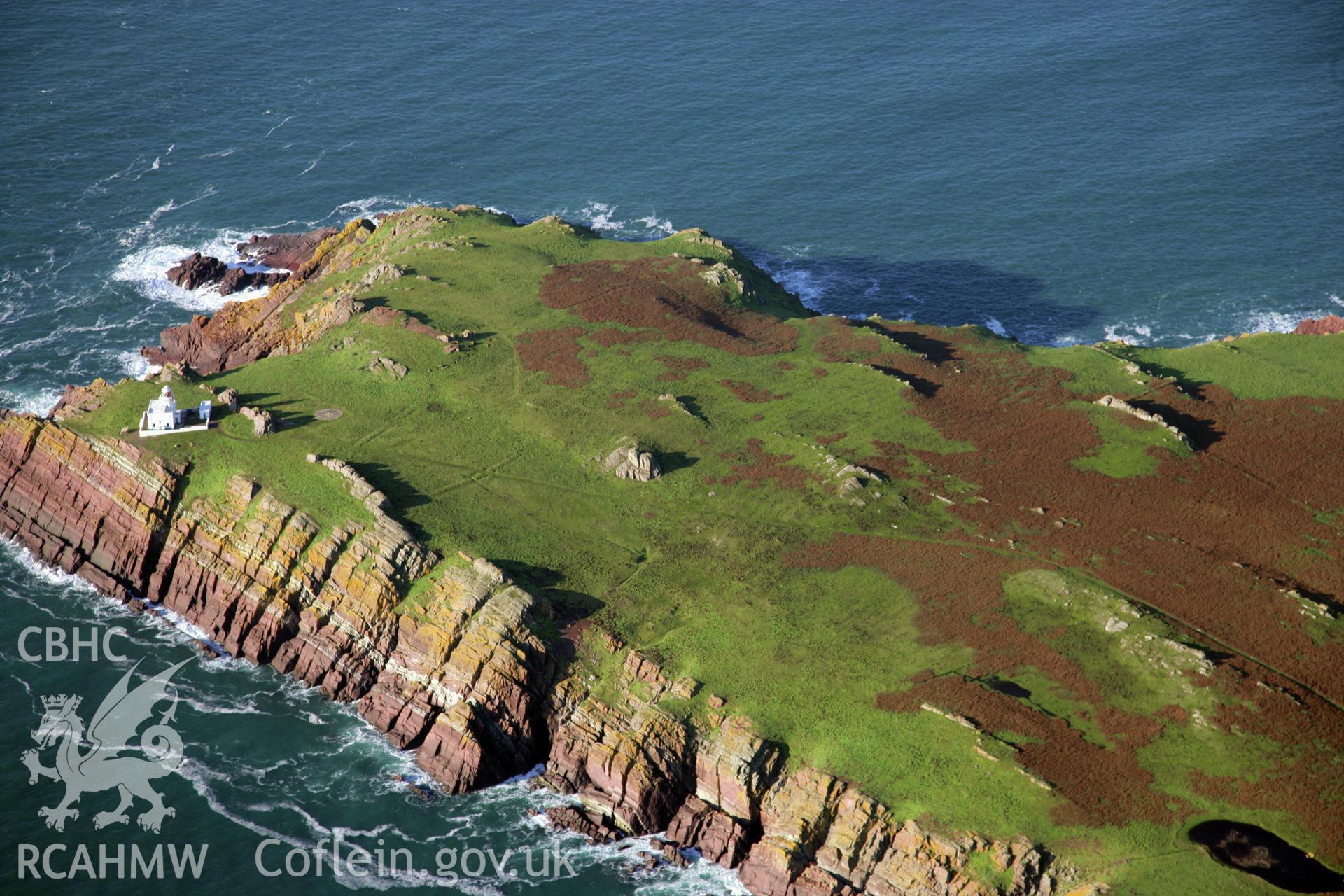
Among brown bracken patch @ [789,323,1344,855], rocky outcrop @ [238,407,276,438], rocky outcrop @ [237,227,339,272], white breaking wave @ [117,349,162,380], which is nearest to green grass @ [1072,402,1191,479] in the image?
brown bracken patch @ [789,323,1344,855]

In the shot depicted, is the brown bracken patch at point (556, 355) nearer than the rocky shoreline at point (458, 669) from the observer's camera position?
No

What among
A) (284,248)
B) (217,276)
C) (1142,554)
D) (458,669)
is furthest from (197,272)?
(1142,554)

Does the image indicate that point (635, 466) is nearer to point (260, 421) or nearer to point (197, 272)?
point (260, 421)

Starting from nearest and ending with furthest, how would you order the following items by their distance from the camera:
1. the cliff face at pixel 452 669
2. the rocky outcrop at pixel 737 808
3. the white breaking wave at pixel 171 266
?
the rocky outcrop at pixel 737 808
the cliff face at pixel 452 669
the white breaking wave at pixel 171 266

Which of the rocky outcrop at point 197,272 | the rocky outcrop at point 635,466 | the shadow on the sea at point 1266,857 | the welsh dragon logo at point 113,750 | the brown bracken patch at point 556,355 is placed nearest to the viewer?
the shadow on the sea at point 1266,857

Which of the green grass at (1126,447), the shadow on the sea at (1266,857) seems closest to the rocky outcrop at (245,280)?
the green grass at (1126,447)

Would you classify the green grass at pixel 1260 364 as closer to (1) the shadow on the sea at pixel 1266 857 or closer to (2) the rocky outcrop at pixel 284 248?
(1) the shadow on the sea at pixel 1266 857

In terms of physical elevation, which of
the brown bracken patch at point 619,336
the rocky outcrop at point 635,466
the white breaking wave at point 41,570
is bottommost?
the white breaking wave at point 41,570

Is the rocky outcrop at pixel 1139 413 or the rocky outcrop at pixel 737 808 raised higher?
the rocky outcrop at pixel 1139 413

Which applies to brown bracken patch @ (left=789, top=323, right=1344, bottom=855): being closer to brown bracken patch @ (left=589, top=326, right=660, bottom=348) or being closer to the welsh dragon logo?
brown bracken patch @ (left=589, top=326, right=660, bottom=348)
